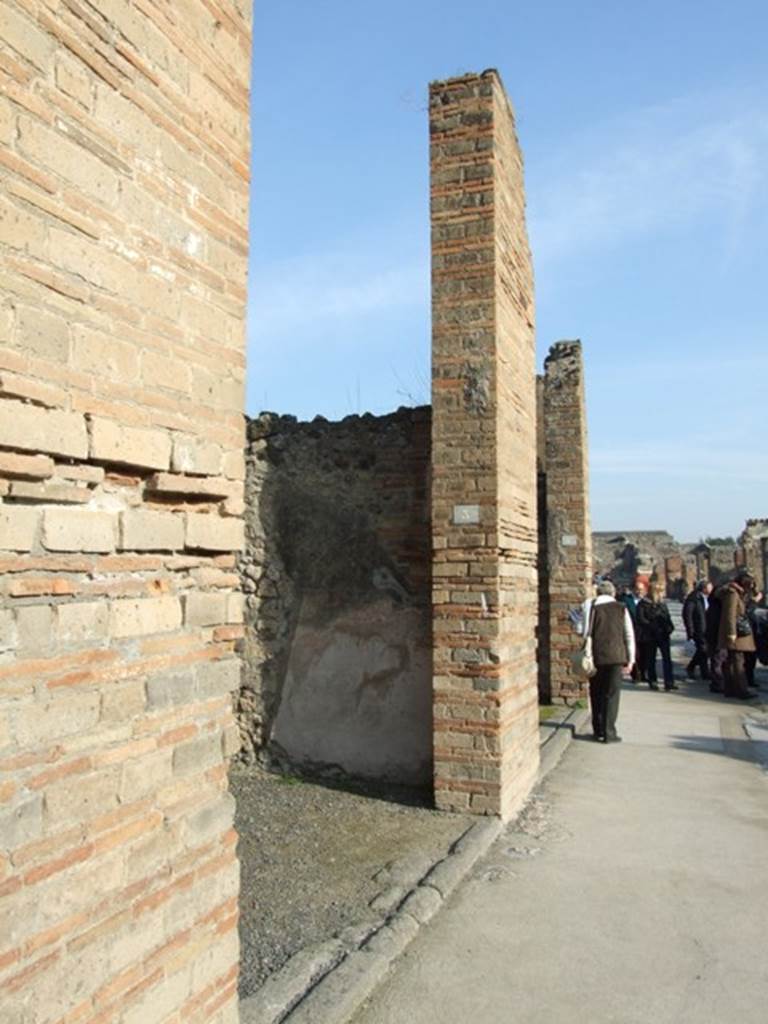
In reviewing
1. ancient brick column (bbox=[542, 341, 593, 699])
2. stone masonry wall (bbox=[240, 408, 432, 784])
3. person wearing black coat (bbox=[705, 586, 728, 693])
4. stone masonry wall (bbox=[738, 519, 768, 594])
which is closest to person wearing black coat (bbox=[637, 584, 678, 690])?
person wearing black coat (bbox=[705, 586, 728, 693])

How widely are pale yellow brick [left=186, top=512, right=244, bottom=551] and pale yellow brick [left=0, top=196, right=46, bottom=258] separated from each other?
96cm

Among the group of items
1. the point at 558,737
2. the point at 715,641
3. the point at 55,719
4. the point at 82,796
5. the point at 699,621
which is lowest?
the point at 558,737

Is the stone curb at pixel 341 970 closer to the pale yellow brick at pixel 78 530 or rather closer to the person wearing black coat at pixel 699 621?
the pale yellow brick at pixel 78 530

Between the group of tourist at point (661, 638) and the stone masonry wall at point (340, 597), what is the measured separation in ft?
10.0

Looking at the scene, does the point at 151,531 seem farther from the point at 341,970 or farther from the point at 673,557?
the point at 673,557

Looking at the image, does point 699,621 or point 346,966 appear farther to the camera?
point 699,621

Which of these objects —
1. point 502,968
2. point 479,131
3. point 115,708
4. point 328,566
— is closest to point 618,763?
point 328,566

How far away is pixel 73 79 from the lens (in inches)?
92.5

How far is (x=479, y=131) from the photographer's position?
6414mm

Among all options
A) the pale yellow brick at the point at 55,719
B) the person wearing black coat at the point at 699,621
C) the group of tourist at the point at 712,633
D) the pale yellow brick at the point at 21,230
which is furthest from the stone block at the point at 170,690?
the person wearing black coat at the point at 699,621

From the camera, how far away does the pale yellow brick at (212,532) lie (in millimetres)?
2848

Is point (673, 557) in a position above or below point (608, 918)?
above

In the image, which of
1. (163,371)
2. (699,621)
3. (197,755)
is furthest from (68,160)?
(699,621)

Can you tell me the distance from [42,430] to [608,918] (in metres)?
3.90
